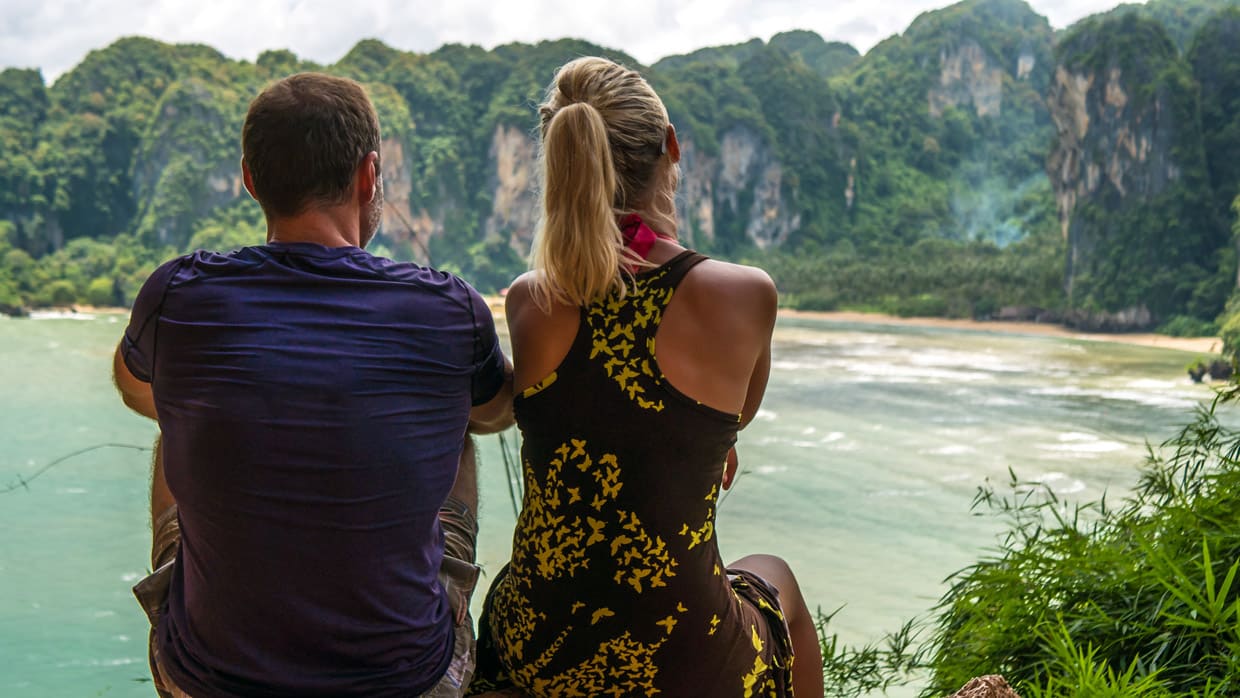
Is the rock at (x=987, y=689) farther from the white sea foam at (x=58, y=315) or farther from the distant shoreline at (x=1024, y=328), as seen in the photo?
the white sea foam at (x=58, y=315)

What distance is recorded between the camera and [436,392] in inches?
31.8

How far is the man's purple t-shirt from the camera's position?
742mm

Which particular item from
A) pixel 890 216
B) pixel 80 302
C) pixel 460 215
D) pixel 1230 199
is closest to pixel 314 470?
pixel 1230 199

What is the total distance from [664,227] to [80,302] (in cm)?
2884

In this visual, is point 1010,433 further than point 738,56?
No

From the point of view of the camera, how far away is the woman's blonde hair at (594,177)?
35.2 inches

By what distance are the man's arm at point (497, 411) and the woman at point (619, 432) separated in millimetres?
12

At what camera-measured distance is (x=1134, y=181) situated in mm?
25078

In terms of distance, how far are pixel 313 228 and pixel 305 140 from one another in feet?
0.22

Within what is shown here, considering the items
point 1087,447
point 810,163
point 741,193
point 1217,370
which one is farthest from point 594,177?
point 810,163

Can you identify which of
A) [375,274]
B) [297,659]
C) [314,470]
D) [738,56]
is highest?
[738,56]

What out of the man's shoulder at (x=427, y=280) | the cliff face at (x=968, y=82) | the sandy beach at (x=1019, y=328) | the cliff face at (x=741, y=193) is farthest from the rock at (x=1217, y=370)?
the cliff face at (x=968, y=82)

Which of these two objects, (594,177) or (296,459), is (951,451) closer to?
(594,177)

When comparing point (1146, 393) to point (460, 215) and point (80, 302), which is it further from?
point (460, 215)
